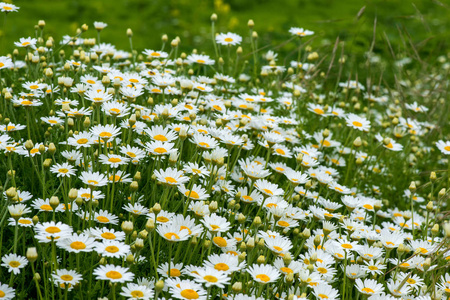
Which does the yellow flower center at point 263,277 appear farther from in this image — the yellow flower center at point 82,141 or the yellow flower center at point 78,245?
the yellow flower center at point 82,141

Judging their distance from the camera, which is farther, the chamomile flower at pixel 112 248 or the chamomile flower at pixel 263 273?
the chamomile flower at pixel 263 273

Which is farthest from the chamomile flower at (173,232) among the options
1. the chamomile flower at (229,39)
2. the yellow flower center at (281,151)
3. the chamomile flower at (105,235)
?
the chamomile flower at (229,39)

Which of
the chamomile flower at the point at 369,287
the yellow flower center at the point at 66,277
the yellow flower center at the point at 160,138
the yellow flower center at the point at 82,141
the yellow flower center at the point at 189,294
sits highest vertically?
the yellow flower center at the point at 82,141

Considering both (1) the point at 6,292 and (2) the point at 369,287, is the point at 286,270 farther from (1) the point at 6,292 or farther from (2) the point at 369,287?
(1) the point at 6,292

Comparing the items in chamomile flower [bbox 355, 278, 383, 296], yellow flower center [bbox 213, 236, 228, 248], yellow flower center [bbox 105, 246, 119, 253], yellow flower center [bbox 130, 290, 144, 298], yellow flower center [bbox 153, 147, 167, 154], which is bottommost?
chamomile flower [bbox 355, 278, 383, 296]

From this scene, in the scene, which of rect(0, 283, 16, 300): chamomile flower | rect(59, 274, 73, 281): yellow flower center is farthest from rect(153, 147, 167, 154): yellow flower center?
rect(0, 283, 16, 300): chamomile flower

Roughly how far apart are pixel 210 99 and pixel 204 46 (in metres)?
3.62

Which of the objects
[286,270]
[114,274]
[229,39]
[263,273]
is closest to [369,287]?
[286,270]

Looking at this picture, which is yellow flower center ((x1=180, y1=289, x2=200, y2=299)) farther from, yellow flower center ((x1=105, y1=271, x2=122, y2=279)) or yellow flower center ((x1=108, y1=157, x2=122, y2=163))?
yellow flower center ((x1=108, y1=157, x2=122, y2=163))

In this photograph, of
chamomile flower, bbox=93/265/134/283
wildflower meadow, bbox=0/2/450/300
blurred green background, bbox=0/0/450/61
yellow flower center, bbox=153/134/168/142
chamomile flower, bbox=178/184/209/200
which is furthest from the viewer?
blurred green background, bbox=0/0/450/61

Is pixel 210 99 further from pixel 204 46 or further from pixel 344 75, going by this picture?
pixel 204 46

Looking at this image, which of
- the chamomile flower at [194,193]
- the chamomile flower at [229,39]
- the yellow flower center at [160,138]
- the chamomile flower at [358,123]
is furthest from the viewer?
the chamomile flower at [229,39]

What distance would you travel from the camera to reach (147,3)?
902cm

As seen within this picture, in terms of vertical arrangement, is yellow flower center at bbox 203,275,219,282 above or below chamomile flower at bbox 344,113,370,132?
above
